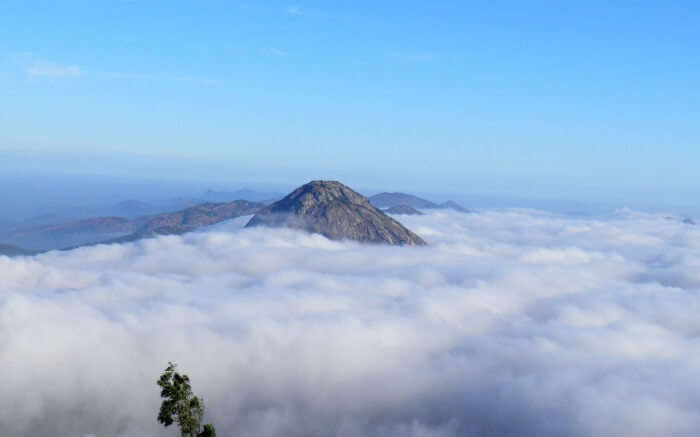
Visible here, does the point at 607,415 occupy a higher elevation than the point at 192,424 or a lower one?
lower

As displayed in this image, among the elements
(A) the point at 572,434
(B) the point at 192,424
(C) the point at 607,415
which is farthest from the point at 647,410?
(B) the point at 192,424

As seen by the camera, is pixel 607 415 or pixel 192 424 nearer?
pixel 192 424

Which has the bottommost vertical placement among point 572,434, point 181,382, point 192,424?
point 572,434

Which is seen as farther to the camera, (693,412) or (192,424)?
(693,412)

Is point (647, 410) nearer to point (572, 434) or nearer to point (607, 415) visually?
point (607, 415)

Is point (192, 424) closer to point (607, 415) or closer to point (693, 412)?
point (607, 415)

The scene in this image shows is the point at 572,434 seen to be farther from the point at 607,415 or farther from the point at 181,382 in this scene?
the point at 181,382

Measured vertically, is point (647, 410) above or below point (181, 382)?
below

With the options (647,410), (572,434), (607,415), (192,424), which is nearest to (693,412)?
(647,410)
